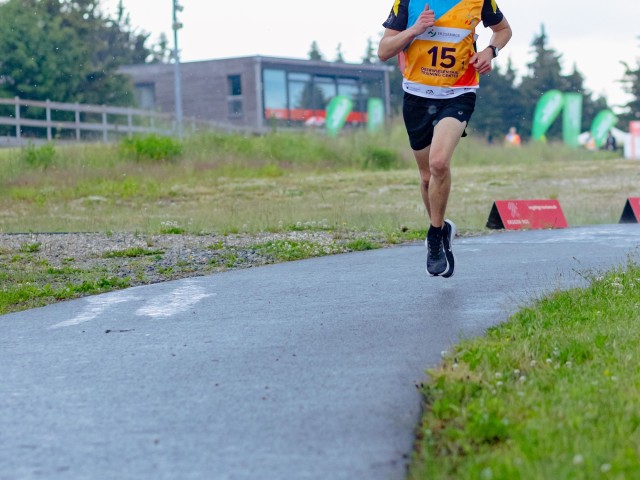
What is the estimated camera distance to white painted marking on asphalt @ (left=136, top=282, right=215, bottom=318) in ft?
23.2

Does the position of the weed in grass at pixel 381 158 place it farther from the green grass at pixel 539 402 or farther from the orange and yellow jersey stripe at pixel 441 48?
the green grass at pixel 539 402

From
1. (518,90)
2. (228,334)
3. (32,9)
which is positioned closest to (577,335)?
(228,334)

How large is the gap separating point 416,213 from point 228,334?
11322 mm

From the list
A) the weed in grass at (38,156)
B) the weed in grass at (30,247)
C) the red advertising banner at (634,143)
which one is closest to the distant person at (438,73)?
the weed in grass at (30,247)

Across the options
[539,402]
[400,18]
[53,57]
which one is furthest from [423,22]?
[53,57]

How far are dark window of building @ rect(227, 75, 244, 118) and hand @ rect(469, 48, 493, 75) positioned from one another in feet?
152

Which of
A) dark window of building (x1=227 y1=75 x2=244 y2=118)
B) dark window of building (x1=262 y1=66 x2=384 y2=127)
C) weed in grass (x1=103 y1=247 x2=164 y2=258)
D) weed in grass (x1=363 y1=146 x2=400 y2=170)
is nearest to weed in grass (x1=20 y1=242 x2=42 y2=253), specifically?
weed in grass (x1=103 y1=247 x2=164 y2=258)

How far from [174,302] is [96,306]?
49cm

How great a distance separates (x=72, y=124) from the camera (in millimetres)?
35219

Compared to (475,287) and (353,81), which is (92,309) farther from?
(353,81)

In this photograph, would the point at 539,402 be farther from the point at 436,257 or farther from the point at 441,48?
the point at 441,48

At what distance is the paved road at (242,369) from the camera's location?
385 centimetres

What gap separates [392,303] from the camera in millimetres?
7219

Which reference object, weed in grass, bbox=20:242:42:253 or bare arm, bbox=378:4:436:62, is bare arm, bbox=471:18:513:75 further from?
weed in grass, bbox=20:242:42:253
